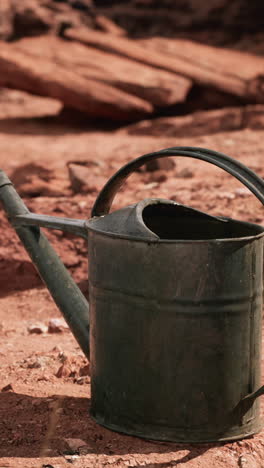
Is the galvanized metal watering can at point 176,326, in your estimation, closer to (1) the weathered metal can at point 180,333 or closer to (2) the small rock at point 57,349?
(1) the weathered metal can at point 180,333

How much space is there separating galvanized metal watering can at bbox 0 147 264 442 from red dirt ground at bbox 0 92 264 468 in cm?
8

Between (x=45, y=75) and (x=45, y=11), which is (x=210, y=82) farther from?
(x=45, y=11)

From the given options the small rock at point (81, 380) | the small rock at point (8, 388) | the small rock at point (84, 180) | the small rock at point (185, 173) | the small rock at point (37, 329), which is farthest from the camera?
the small rock at point (185, 173)

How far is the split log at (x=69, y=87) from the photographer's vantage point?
8.53 m

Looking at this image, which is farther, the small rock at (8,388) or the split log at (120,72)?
the split log at (120,72)

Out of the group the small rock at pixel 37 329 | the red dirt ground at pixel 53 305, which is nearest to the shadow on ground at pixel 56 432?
→ the red dirt ground at pixel 53 305

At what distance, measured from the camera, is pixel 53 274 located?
102 inches

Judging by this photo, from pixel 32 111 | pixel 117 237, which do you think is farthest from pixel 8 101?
pixel 117 237

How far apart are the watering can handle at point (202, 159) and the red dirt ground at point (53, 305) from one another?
66cm

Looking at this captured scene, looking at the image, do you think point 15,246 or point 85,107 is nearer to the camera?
point 15,246

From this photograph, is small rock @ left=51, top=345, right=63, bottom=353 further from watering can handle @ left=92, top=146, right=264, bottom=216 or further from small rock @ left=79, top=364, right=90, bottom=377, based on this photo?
watering can handle @ left=92, top=146, right=264, bottom=216

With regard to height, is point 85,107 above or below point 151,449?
above

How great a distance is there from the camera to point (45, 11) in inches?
396

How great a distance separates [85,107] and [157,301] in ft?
22.0
